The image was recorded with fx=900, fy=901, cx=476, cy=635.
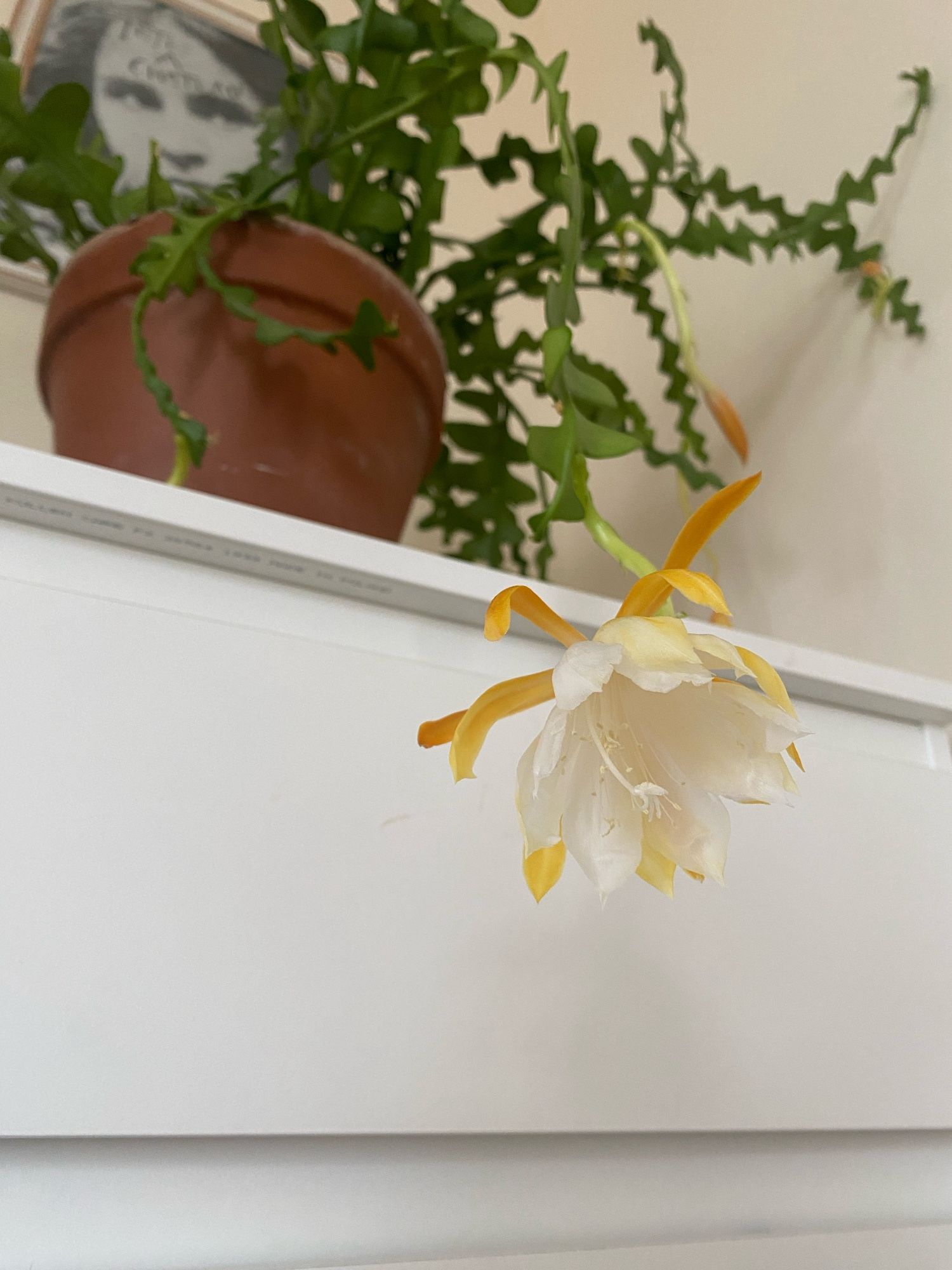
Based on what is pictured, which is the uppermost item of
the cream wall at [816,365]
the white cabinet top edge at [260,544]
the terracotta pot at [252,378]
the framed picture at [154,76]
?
the framed picture at [154,76]

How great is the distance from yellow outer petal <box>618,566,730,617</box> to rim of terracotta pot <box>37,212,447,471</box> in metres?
0.29

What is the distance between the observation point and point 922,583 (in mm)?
637

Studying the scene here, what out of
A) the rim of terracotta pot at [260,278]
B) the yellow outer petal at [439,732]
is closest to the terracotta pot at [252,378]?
the rim of terracotta pot at [260,278]

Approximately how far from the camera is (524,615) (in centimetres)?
27

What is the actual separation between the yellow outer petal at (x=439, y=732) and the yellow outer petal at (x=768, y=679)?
87mm

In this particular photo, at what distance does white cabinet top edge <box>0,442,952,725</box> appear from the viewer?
14.4 inches

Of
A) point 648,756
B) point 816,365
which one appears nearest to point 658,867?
point 648,756

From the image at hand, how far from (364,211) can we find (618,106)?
80 cm

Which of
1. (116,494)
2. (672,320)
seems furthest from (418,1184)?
(672,320)

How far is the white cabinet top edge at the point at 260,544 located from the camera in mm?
366

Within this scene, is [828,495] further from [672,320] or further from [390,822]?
[390,822]

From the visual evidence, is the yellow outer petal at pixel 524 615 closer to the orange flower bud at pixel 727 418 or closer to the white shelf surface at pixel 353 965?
the white shelf surface at pixel 353 965

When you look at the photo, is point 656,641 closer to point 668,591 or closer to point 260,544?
point 668,591

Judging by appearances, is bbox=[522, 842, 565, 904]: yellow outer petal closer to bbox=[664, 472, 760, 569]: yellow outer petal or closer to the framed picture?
bbox=[664, 472, 760, 569]: yellow outer petal
